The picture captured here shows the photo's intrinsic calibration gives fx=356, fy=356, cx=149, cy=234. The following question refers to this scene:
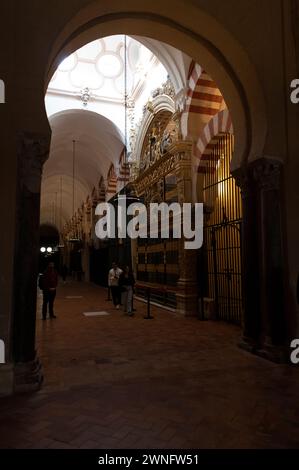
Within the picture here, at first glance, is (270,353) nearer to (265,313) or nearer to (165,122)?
(265,313)

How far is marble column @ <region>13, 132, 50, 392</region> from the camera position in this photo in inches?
149

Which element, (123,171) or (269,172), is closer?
(269,172)

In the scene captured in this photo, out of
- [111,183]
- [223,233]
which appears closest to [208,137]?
[223,233]

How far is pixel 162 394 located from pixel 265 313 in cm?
213

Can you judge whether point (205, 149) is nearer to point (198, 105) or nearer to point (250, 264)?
point (198, 105)

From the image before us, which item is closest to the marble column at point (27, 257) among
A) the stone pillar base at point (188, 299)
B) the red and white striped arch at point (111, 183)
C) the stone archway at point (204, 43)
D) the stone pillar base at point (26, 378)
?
the stone pillar base at point (26, 378)

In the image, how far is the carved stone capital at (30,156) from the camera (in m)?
3.93

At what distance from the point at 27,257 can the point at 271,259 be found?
318 cm

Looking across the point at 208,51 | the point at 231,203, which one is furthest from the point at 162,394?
the point at 231,203

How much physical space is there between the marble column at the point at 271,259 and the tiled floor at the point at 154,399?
376mm

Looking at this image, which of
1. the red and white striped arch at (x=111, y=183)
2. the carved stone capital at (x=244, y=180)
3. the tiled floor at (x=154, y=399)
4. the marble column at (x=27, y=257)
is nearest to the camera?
the tiled floor at (x=154, y=399)

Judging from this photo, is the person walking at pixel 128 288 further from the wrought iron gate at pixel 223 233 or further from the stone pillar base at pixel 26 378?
the stone pillar base at pixel 26 378

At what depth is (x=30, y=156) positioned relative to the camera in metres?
3.98

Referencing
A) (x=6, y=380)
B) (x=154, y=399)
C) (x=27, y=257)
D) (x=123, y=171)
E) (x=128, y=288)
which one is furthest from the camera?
(x=123, y=171)
